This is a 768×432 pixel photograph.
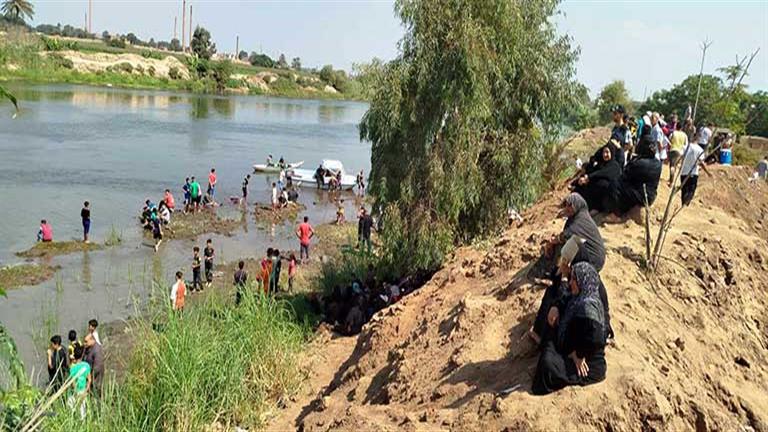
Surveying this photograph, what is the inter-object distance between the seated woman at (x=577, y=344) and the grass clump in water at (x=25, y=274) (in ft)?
52.2

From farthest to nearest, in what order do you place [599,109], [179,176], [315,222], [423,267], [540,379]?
[599,109], [179,176], [315,222], [423,267], [540,379]

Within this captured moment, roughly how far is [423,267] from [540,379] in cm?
812

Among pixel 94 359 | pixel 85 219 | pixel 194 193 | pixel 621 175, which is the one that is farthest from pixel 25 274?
pixel 621 175

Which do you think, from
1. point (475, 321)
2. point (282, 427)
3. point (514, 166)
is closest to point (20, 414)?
point (282, 427)

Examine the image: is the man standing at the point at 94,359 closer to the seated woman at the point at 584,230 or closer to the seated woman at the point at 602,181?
the seated woman at the point at 584,230

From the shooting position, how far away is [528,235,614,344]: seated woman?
659 cm

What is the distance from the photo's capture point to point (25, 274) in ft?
60.8

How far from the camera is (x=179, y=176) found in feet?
119

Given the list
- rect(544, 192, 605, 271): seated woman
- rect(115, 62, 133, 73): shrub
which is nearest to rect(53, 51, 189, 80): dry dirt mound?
rect(115, 62, 133, 73): shrub

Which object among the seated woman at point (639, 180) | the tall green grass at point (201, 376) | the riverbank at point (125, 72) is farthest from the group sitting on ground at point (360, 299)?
the riverbank at point (125, 72)

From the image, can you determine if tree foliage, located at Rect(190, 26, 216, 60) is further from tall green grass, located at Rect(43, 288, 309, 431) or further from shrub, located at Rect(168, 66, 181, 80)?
tall green grass, located at Rect(43, 288, 309, 431)

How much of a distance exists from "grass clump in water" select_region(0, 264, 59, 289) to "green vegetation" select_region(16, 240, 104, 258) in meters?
1.28

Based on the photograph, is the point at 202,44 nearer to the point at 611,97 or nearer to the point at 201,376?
the point at 611,97

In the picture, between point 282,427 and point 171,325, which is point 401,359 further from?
point 171,325
